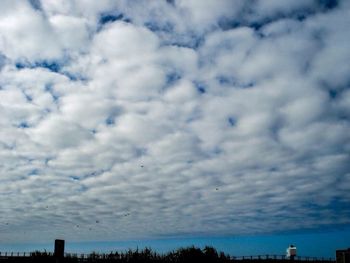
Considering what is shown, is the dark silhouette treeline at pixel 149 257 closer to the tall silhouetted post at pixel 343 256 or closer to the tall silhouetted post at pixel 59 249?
the tall silhouetted post at pixel 59 249

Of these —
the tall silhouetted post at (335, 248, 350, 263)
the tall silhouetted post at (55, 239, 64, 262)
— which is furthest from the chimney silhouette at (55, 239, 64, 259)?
the tall silhouetted post at (335, 248, 350, 263)

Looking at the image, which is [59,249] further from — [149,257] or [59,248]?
[149,257]

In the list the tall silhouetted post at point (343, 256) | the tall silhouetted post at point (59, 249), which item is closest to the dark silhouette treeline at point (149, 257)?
the tall silhouetted post at point (59, 249)

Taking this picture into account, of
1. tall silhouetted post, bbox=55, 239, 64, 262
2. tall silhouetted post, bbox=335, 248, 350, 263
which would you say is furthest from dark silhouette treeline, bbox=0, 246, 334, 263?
tall silhouetted post, bbox=335, 248, 350, 263

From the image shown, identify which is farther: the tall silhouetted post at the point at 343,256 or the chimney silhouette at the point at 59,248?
the chimney silhouette at the point at 59,248

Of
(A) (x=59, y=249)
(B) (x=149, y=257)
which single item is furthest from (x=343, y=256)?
(B) (x=149, y=257)

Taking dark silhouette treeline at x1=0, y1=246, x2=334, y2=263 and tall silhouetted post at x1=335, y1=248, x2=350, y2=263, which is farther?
dark silhouette treeline at x1=0, y1=246, x2=334, y2=263

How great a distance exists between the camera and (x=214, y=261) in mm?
39562

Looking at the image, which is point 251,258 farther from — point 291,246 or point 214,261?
point 291,246

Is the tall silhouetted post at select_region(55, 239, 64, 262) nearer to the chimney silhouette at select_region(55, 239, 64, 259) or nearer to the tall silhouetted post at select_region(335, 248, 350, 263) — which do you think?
the chimney silhouette at select_region(55, 239, 64, 259)

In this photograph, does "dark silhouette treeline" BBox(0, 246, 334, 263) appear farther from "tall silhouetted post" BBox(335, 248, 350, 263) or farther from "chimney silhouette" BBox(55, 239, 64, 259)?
"tall silhouetted post" BBox(335, 248, 350, 263)

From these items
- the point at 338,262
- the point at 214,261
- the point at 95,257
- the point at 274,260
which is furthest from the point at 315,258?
the point at 338,262

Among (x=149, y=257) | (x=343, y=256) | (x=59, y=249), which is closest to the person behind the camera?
(x=343, y=256)

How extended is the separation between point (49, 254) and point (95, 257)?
5.36 metres
